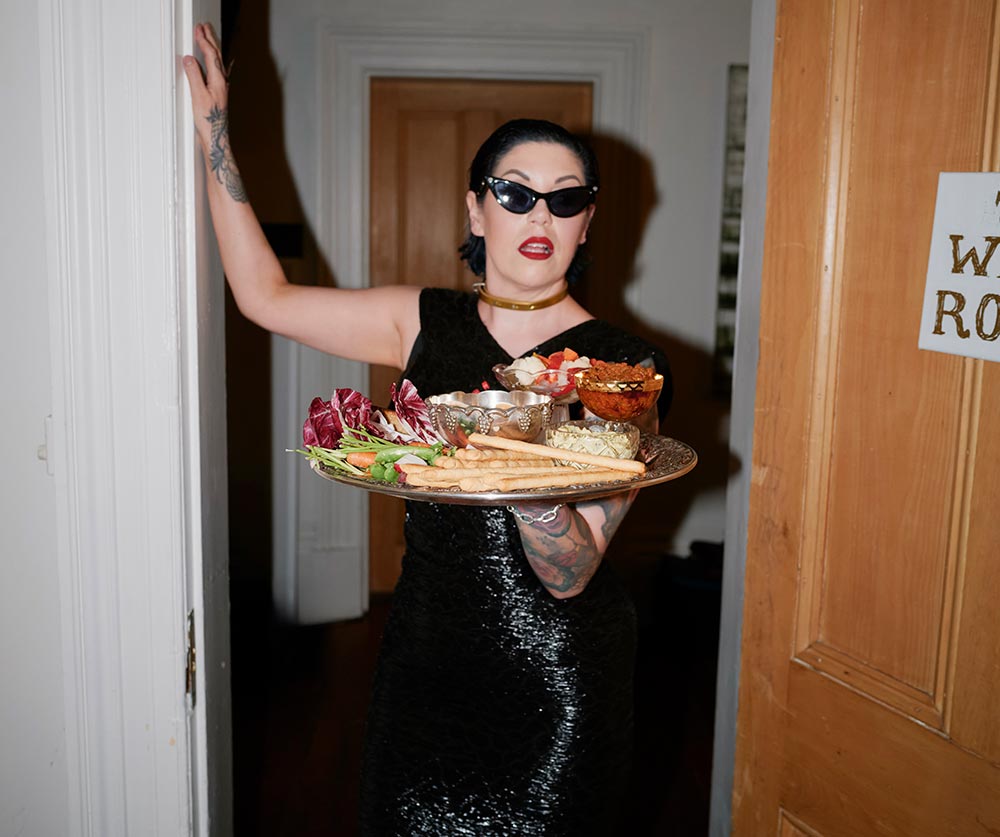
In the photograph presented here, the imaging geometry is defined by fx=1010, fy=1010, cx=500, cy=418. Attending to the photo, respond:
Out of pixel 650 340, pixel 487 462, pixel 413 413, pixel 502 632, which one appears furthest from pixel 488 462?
pixel 650 340

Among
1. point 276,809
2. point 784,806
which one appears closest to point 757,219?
point 784,806

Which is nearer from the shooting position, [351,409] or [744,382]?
[351,409]

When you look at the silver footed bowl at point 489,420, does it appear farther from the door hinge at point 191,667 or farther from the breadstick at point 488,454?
the door hinge at point 191,667

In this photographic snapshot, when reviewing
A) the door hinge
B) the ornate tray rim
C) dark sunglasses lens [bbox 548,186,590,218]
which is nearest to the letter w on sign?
the ornate tray rim

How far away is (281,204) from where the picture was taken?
4207mm

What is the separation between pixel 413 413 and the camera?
1478mm

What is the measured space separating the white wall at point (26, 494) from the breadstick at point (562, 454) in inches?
23.6

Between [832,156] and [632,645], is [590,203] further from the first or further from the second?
[632,645]

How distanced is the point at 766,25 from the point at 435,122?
2814mm

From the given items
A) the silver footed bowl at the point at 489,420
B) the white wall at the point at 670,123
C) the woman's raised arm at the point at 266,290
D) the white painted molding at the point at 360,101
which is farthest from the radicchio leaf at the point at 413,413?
the white wall at the point at 670,123

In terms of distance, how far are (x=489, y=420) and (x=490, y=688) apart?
0.61m

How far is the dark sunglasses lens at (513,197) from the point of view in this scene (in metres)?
1.73

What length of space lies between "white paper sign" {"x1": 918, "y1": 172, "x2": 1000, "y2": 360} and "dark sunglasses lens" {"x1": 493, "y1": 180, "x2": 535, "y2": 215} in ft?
2.24

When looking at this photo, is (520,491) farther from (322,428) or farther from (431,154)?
(431,154)
